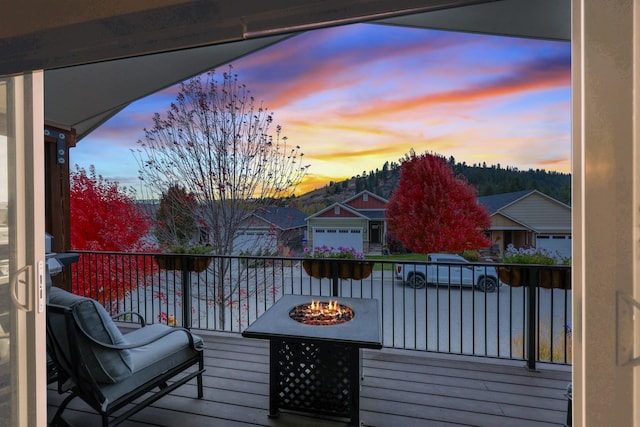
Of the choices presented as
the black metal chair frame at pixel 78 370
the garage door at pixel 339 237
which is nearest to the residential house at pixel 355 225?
the garage door at pixel 339 237

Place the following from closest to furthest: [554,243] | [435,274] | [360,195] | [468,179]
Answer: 1. [554,243]
2. [435,274]
3. [468,179]
4. [360,195]

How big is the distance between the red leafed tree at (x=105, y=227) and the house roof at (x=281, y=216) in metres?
2.03

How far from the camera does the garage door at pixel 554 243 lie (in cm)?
343

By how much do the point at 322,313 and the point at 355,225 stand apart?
2415mm

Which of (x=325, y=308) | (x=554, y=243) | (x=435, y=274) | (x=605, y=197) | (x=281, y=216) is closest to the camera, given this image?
(x=605, y=197)

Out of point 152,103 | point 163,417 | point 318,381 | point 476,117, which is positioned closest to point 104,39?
point 318,381

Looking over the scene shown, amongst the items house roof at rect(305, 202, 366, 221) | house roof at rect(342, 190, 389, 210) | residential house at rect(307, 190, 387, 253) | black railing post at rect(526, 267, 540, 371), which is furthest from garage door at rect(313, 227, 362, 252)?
black railing post at rect(526, 267, 540, 371)

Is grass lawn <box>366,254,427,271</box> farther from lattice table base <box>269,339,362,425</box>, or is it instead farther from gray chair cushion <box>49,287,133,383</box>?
gray chair cushion <box>49,287,133,383</box>

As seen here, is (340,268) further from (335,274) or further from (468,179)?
(468,179)

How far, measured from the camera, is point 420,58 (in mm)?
4469

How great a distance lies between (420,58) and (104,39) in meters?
4.21

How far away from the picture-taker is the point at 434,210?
15.8ft

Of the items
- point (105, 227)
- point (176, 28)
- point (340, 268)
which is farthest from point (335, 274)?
point (105, 227)

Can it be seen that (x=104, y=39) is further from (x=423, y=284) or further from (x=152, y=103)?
(x=152, y=103)
